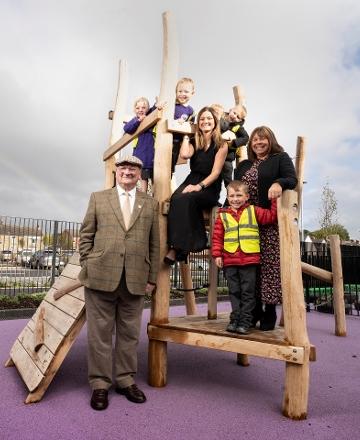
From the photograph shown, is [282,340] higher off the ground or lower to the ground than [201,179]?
lower

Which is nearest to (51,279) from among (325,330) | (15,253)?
(15,253)

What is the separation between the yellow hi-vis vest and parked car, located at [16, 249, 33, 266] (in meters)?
9.32

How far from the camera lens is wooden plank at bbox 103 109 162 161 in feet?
12.3

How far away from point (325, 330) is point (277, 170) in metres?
4.83

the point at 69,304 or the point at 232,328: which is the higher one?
the point at 69,304

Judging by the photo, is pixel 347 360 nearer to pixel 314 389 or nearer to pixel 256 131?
pixel 314 389

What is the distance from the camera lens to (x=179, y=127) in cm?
375

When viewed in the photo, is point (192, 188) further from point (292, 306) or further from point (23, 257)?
point (23, 257)

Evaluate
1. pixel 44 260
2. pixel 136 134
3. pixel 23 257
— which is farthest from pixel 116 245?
pixel 23 257

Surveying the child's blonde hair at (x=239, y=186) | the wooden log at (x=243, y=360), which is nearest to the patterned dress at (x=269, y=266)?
the child's blonde hair at (x=239, y=186)

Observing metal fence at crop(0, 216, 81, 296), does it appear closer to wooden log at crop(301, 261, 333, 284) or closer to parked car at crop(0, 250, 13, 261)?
parked car at crop(0, 250, 13, 261)

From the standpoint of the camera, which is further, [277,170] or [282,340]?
[277,170]

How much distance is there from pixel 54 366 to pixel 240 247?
73.6 inches

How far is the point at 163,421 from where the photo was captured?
2.67 metres
